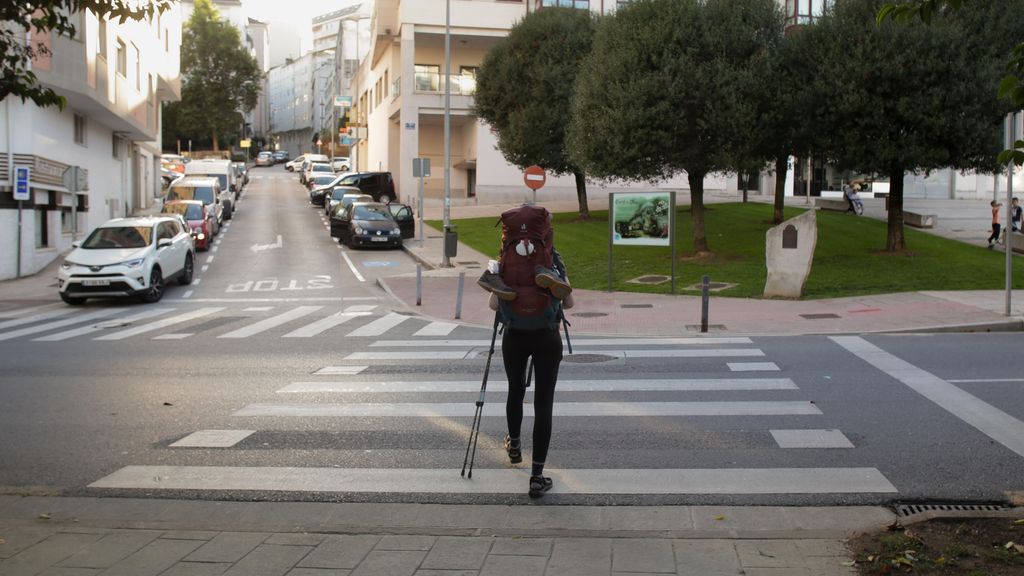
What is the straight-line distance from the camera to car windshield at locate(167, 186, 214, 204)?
36.2m

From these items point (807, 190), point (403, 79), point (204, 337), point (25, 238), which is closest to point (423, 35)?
point (403, 79)

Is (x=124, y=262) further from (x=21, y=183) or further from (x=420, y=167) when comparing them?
(x=420, y=167)

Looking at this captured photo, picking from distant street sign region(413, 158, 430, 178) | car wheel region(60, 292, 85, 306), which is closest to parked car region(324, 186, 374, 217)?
distant street sign region(413, 158, 430, 178)

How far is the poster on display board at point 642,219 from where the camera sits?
20.5 m

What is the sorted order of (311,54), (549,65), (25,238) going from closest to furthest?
(25,238) < (549,65) < (311,54)

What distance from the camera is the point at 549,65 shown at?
34062 mm

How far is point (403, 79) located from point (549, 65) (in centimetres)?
1553

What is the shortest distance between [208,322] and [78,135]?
1846cm

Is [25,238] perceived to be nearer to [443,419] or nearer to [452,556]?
[443,419]

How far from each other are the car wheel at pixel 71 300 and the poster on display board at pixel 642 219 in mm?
11682

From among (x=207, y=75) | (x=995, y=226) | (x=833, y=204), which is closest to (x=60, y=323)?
(x=995, y=226)

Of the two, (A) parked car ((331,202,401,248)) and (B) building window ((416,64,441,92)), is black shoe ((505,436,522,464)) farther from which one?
(B) building window ((416,64,441,92))

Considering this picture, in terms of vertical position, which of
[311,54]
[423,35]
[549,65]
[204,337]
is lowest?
[204,337]

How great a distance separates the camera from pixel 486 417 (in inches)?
329
